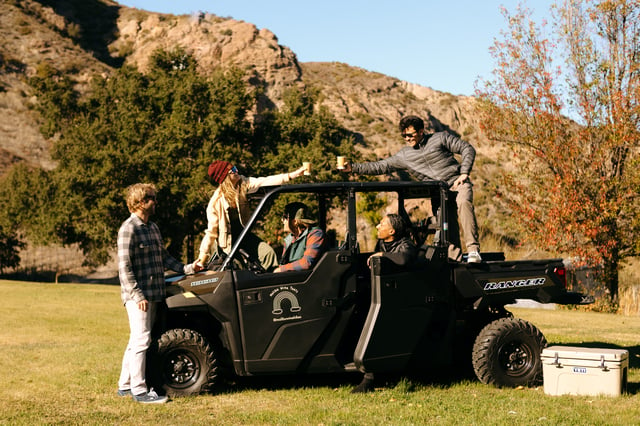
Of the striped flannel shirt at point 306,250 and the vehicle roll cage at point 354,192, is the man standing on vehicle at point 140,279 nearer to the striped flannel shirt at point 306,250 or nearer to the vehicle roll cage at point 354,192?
the vehicle roll cage at point 354,192

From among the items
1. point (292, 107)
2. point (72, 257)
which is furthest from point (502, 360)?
point (72, 257)

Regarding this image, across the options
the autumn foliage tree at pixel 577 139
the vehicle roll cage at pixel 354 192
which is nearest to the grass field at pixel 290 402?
the vehicle roll cage at pixel 354 192

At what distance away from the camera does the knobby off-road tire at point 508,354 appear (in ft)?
24.8

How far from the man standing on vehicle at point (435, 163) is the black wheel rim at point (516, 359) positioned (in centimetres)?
109

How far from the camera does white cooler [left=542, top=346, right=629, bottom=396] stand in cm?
701

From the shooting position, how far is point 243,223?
805cm

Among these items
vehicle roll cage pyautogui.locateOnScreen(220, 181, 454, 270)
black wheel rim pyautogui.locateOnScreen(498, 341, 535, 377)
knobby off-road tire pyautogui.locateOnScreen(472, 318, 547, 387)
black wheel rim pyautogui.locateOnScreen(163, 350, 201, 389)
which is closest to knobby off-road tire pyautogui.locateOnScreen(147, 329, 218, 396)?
black wheel rim pyautogui.locateOnScreen(163, 350, 201, 389)

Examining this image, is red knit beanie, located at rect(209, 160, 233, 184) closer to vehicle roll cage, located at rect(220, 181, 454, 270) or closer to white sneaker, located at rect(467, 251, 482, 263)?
vehicle roll cage, located at rect(220, 181, 454, 270)

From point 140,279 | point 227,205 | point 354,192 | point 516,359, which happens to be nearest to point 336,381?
point 516,359

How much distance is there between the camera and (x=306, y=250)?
23.9 ft

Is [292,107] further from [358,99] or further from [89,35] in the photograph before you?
[89,35]

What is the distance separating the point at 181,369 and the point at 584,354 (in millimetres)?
3950

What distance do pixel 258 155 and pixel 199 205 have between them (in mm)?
5583

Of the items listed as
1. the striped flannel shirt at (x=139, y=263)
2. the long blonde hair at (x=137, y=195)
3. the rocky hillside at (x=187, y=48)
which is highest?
the rocky hillside at (x=187, y=48)
